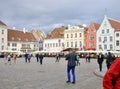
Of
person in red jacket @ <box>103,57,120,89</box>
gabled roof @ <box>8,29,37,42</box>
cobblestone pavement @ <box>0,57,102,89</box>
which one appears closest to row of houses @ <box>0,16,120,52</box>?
gabled roof @ <box>8,29,37,42</box>

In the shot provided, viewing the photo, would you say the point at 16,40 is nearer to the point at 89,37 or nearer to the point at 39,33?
the point at 39,33

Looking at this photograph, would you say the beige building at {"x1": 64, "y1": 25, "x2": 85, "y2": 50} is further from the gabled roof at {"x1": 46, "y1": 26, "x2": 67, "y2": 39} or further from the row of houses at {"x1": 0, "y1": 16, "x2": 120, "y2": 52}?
the gabled roof at {"x1": 46, "y1": 26, "x2": 67, "y2": 39}

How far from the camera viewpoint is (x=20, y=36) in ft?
328

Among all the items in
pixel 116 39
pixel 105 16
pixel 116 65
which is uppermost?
pixel 105 16

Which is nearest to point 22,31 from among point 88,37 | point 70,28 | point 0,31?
point 0,31

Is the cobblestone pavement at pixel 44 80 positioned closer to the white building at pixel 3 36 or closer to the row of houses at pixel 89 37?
the row of houses at pixel 89 37

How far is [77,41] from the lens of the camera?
88625 millimetres

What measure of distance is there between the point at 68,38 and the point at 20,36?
19.6 meters

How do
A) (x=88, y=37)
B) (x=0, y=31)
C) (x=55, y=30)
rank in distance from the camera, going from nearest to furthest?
(x=88, y=37) → (x=0, y=31) → (x=55, y=30)

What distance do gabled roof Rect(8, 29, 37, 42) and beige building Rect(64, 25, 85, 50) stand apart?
1696 centimetres

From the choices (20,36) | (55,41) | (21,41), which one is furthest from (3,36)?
(55,41)

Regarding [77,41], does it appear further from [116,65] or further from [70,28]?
[116,65]

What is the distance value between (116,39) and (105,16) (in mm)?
7524

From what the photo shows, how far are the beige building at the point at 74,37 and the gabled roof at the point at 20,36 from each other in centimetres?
1696
